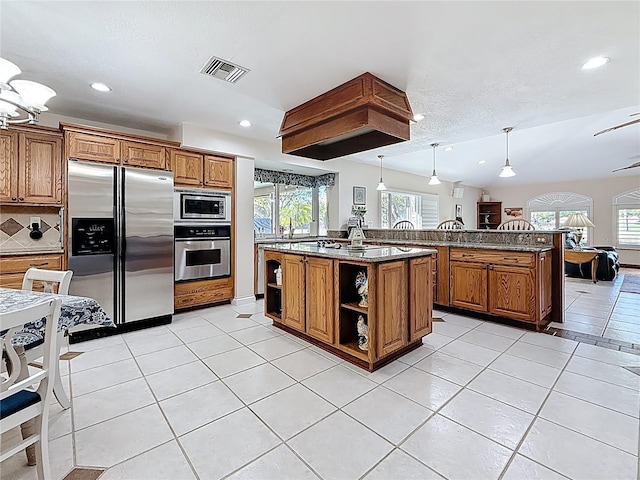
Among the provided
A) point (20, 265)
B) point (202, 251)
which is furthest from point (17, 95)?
point (202, 251)

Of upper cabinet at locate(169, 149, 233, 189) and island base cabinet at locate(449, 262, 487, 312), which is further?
upper cabinet at locate(169, 149, 233, 189)

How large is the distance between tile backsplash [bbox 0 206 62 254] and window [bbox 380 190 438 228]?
5580 mm

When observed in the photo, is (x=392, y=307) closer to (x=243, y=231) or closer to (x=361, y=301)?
(x=361, y=301)

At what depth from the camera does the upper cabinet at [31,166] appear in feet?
9.59

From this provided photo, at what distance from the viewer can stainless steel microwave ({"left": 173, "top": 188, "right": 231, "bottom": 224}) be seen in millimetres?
3939

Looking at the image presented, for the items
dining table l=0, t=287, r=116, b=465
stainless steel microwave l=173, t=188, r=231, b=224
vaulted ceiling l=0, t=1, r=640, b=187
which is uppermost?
vaulted ceiling l=0, t=1, r=640, b=187

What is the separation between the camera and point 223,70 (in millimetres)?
2539

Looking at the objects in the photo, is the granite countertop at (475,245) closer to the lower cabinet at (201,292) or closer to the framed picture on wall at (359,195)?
the framed picture on wall at (359,195)

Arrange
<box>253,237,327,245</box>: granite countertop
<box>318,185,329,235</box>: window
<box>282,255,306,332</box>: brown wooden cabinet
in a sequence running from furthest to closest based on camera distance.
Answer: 1. <box>318,185,329,235</box>: window
2. <box>253,237,327,245</box>: granite countertop
3. <box>282,255,306,332</box>: brown wooden cabinet

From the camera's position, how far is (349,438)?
1.67 meters

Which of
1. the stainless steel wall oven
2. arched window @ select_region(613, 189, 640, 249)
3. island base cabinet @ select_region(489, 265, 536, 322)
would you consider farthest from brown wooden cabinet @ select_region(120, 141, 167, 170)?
arched window @ select_region(613, 189, 640, 249)

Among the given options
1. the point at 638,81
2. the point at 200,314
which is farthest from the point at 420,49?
the point at 200,314

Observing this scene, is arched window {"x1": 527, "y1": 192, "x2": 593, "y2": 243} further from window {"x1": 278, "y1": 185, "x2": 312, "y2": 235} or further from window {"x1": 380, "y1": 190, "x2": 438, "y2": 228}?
window {"x1": 278, "y1": 185, "x2": 312, "y2": 235}

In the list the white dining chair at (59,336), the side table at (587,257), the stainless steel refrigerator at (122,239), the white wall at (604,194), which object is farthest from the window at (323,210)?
the white wall at (604,194)
